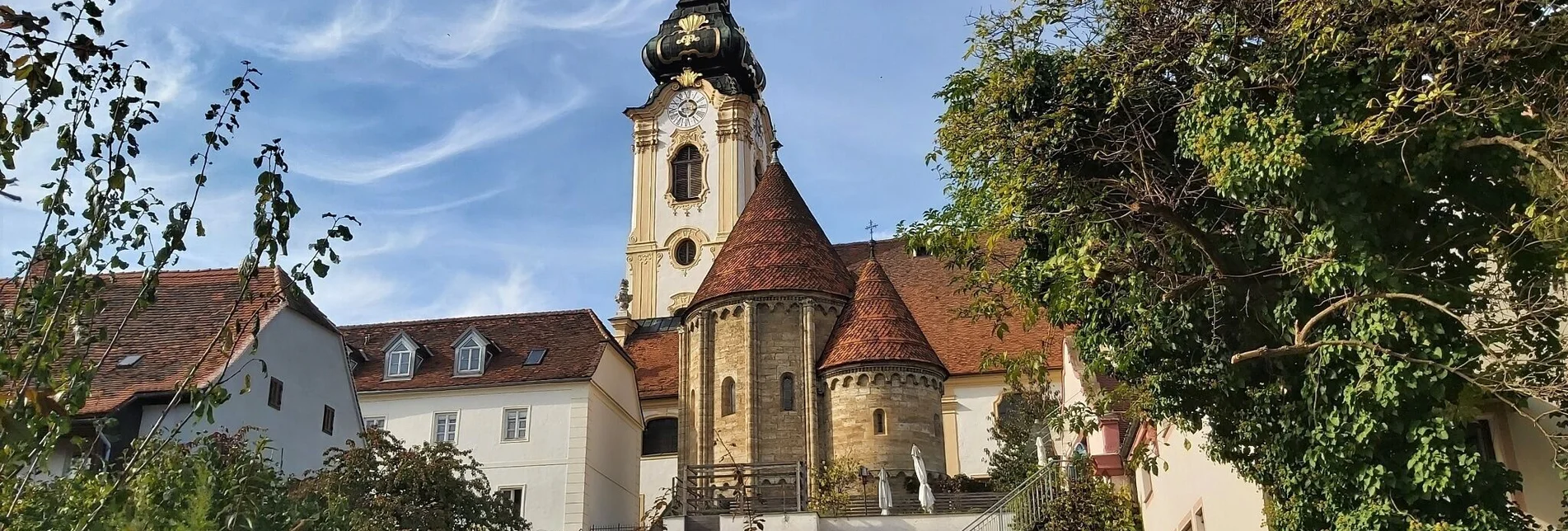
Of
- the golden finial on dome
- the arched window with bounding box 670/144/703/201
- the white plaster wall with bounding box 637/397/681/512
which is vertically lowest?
the white plaster wall with bounding box 637/397/681/512

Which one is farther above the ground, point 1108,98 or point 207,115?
point 1108,98

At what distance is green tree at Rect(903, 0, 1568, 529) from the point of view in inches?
403

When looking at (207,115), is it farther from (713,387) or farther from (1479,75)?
(713,387)

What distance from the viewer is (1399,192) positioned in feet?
37.0

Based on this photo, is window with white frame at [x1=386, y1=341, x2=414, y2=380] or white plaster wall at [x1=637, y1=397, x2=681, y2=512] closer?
window with white frame at [x1=386, y1=341, x2=414, y2=380]

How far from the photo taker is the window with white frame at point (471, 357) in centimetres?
3778

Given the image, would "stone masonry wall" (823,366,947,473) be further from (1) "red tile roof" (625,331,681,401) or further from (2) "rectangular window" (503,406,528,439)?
(1) "red tile roof" (625,331,681,401)

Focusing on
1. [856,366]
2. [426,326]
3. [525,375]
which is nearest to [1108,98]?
[856,366]

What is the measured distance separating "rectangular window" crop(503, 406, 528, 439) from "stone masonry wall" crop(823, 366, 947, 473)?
26.9 feet

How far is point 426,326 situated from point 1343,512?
108 ft

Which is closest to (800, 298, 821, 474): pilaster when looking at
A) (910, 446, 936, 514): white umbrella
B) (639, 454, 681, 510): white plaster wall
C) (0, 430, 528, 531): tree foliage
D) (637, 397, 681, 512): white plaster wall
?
(910, 446, 936, 514): white umbrella

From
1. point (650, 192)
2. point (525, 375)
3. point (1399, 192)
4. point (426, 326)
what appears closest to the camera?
point (1399, 192)

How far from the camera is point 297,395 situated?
27141 mm

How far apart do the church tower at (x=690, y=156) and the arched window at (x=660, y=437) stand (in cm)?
1006
